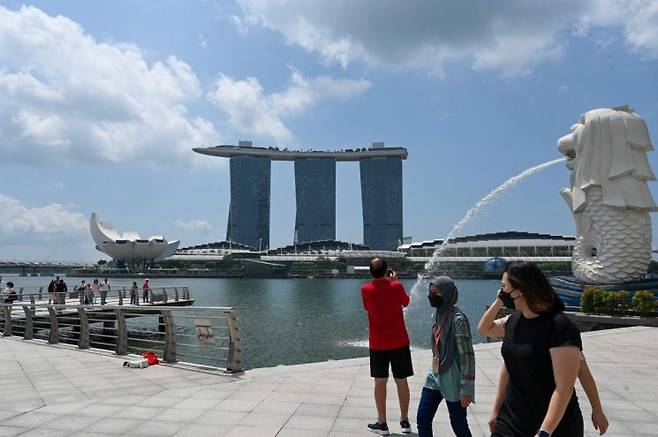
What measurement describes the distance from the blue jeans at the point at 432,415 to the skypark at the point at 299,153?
160518 millimetres

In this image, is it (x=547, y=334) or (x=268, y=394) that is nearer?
(x=547, y=334)

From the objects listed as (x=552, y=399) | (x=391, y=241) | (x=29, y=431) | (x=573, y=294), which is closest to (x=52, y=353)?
(x=29, y=431)

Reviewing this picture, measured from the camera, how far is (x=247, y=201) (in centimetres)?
16038

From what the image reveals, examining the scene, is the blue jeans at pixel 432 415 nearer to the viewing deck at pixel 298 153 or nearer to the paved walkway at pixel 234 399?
the paved walkway at pixel 234 399

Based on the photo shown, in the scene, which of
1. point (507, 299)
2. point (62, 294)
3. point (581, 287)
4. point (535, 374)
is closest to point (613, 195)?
point (581, 287)

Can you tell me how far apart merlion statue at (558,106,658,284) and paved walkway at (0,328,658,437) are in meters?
11.9

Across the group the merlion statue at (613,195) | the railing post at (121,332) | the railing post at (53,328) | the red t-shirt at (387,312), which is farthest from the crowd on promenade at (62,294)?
the merlion statue at (613,195)

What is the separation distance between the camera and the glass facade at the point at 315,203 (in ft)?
541

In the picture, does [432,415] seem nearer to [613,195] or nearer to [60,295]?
[613,195]

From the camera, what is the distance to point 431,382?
416 cm

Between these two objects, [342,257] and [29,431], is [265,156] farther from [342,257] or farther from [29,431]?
[29,431]

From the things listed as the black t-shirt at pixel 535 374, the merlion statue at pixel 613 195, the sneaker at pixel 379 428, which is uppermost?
the merlion statue at pixel 613 195

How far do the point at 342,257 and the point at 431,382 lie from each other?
117432 mm

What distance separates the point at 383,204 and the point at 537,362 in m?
161
